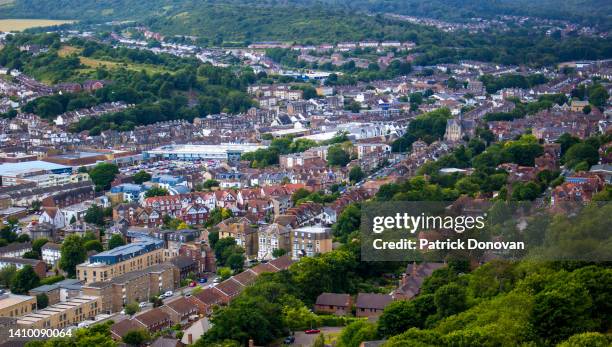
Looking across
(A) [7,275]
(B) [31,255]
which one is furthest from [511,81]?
(A) [7,275]

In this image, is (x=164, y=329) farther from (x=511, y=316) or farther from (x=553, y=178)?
(x=553, y=178)

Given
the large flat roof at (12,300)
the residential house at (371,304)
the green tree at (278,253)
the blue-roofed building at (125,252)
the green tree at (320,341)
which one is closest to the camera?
the green tree at (320,341)

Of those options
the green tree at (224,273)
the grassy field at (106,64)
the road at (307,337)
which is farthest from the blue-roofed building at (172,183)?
the grassy field at (106,64)

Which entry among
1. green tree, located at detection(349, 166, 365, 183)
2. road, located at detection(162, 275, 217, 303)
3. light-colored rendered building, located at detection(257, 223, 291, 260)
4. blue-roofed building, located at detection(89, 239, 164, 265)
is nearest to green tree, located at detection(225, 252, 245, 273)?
road, located at detection(162, 275, 217, 303)

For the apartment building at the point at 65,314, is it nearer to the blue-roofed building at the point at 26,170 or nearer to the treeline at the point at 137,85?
the blue-roofed building at the point at 26,170

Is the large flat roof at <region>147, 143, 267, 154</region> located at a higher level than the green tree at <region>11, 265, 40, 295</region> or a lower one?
lower

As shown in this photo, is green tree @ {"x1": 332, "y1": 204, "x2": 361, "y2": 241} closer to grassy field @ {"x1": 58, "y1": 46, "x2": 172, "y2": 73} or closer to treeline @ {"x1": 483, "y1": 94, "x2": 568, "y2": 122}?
treeline @ {"x1": 483, "y1": 94, "x2": 568, "y2": 122}

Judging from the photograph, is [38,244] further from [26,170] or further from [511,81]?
[511,81]
